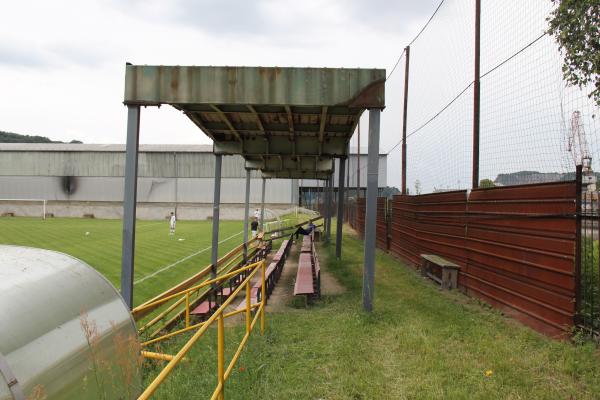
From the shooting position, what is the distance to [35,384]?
2.38 meters

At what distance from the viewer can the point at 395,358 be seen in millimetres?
5012

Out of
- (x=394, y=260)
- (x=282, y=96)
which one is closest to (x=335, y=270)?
(x=394, y=260)

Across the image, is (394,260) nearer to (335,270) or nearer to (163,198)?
(335,270)

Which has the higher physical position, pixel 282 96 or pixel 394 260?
pixel 282 96

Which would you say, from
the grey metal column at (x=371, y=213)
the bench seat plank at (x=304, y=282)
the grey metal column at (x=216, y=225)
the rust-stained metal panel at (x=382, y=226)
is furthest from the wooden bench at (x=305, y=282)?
the rust-stained metal panel at (x=382, y=226)

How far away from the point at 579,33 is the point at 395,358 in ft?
16.7

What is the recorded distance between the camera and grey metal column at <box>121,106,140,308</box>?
260 inches

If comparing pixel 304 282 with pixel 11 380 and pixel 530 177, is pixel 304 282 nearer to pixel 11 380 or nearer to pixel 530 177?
pixel 530 177

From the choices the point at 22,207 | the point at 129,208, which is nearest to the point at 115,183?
the point at 22,207

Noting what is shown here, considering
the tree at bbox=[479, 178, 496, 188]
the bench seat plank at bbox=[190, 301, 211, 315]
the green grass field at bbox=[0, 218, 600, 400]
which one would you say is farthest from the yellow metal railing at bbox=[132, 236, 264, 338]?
the tree at bbox=[479, 178, 496, 188]

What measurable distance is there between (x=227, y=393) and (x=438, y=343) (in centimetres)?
262

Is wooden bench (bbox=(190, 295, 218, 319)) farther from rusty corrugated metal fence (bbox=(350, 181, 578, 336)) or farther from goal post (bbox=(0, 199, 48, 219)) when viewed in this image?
goal post (bbox=(0, 199, 48, 219))

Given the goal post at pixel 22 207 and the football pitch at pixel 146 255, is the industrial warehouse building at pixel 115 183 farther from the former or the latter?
the football pitch at pixel 146 255

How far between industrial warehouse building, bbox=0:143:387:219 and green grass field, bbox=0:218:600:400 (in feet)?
150
